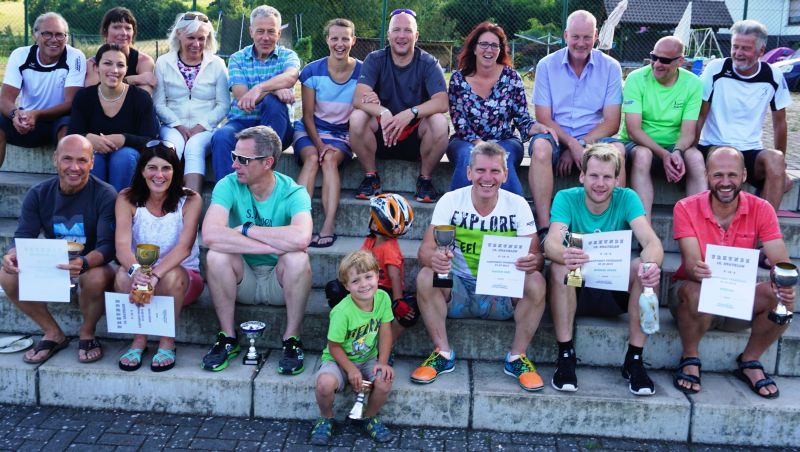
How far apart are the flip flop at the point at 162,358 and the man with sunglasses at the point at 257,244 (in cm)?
19

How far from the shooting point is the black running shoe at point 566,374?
4.07 meters

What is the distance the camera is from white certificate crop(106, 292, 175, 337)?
421 cm

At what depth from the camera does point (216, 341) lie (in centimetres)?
441

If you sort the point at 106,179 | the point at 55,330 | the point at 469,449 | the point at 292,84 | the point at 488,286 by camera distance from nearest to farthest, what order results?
the point at 469,449 < the point at 488,286 < the point at 55,330 < the point at 106,179 < the point at 292,84

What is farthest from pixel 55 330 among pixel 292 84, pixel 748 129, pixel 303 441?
pixel 748 129

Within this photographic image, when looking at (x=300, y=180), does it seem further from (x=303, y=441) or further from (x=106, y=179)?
(x=303, y=441)

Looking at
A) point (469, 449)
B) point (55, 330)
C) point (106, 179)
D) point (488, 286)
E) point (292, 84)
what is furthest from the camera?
point (292, 84)

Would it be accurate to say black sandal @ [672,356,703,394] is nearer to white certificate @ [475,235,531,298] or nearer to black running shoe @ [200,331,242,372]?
white certificate @ [475,235,531,298]

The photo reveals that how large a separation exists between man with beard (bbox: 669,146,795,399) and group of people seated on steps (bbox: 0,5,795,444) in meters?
0.01

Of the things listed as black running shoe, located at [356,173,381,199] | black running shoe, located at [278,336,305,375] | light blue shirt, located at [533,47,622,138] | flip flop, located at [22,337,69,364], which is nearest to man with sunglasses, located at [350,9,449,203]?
black running shoe, located at [356,173,381,199]

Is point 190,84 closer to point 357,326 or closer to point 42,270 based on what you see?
point 42,270

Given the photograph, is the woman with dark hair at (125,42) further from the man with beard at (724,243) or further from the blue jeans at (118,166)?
the man with beard at (724,243)

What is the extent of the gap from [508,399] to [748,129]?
9.71ft

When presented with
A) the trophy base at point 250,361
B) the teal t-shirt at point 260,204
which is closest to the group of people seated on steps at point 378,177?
the teal t-shirt at point 260,204
